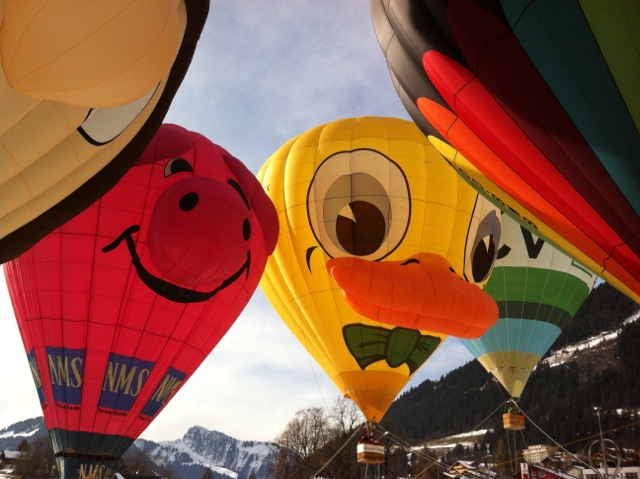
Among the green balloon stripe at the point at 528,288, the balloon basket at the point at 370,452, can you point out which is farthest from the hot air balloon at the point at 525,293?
the balloon basket at the point at 370,452

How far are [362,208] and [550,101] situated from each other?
471 cm

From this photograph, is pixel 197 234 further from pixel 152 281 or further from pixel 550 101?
pixel 550 101

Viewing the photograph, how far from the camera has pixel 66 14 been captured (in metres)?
2.72

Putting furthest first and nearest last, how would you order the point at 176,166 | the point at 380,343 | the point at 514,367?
the point at 514,367, the point at 380,343, the point at 176,166

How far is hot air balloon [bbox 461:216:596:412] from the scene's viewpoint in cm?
1369

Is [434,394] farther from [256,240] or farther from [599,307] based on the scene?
[256,240]

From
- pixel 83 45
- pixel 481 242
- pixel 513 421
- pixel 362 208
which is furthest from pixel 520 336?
pixel 83 45

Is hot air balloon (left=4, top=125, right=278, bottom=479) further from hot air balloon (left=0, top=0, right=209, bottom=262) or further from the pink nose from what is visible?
hot air balloon (left=0, top=0, right=209, bottom=262)

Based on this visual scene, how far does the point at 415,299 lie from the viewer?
8.35 metres

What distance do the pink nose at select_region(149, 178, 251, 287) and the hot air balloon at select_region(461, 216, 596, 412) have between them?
8.01 meters

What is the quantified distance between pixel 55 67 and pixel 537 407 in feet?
313

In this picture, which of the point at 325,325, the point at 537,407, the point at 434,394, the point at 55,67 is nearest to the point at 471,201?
the point at 325,325

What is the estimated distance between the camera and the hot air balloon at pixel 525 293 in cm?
1369

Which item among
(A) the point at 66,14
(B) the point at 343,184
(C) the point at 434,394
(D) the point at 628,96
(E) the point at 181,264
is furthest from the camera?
(C) the point at 434,394
